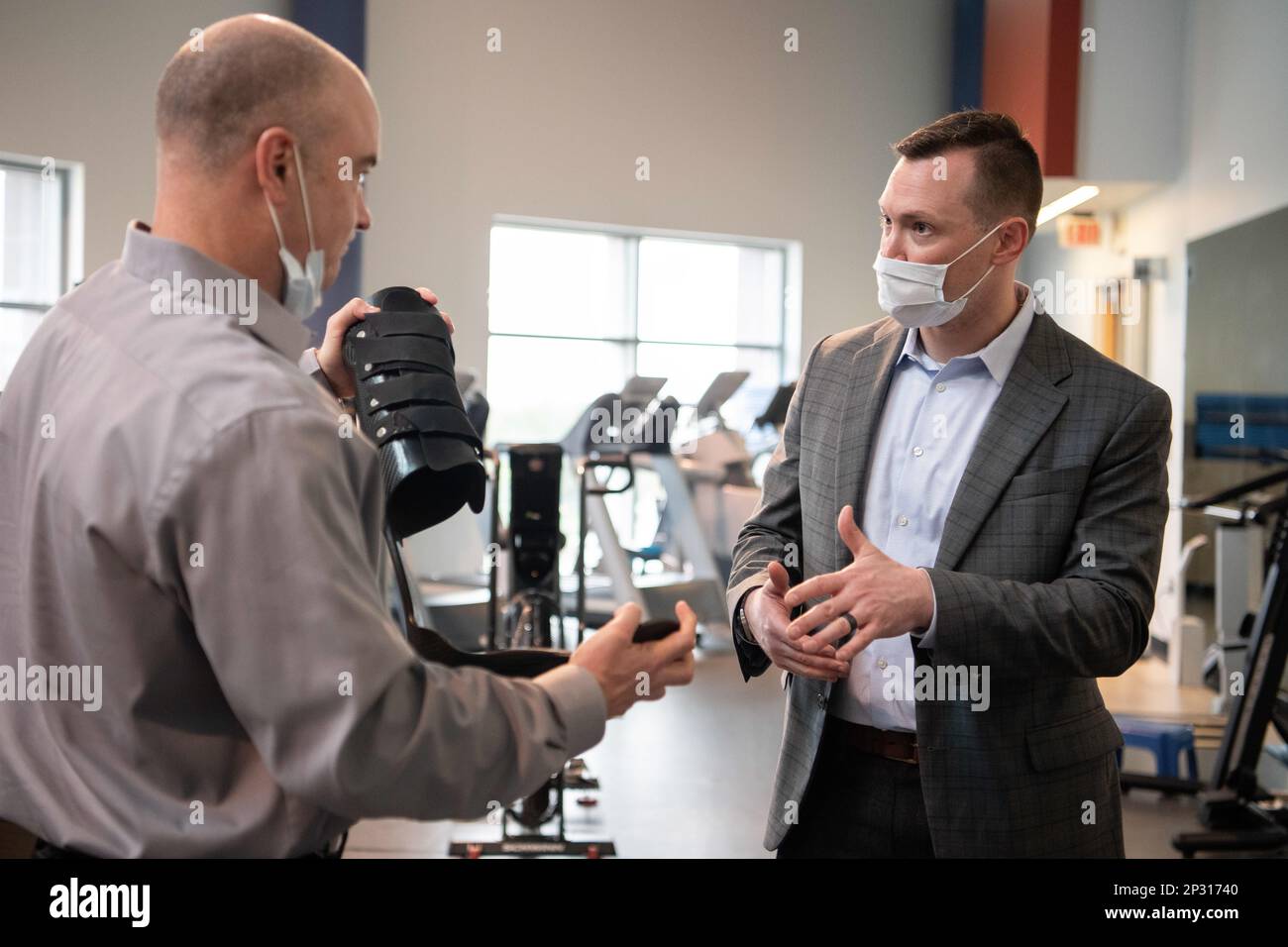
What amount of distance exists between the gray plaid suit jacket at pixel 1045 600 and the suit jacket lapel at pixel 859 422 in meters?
0.17

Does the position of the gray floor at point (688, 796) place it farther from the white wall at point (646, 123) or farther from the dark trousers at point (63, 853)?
the white wall at point (646, 123)

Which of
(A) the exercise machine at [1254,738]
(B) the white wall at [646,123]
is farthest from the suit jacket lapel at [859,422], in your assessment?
(B) the white wall at [646,123]

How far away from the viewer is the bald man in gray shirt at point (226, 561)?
956mm

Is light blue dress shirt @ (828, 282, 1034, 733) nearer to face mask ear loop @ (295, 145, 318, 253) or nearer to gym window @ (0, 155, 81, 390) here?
face mask ear loop @ (295, 145, 318, 253)

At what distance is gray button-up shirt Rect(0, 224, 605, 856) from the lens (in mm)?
953

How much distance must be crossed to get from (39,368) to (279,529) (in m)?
0.35

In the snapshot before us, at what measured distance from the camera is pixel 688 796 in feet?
14.8

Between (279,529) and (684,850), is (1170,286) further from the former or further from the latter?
(279,529)

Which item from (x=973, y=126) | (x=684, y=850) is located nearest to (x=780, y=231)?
(x=684, y=850)

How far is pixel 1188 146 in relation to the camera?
22.9ft

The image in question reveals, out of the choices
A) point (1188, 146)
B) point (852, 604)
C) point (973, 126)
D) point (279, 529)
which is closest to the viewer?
point (279, 529)

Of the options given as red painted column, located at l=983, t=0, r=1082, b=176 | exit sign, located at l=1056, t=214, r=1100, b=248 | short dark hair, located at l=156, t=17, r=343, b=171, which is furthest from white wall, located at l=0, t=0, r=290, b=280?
short dark hair, located at l=156, t=17, r=343, b=171

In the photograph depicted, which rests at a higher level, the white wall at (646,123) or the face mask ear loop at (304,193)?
the white wall at (646,123)

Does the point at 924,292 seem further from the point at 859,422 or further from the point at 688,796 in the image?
the point at 688,796
